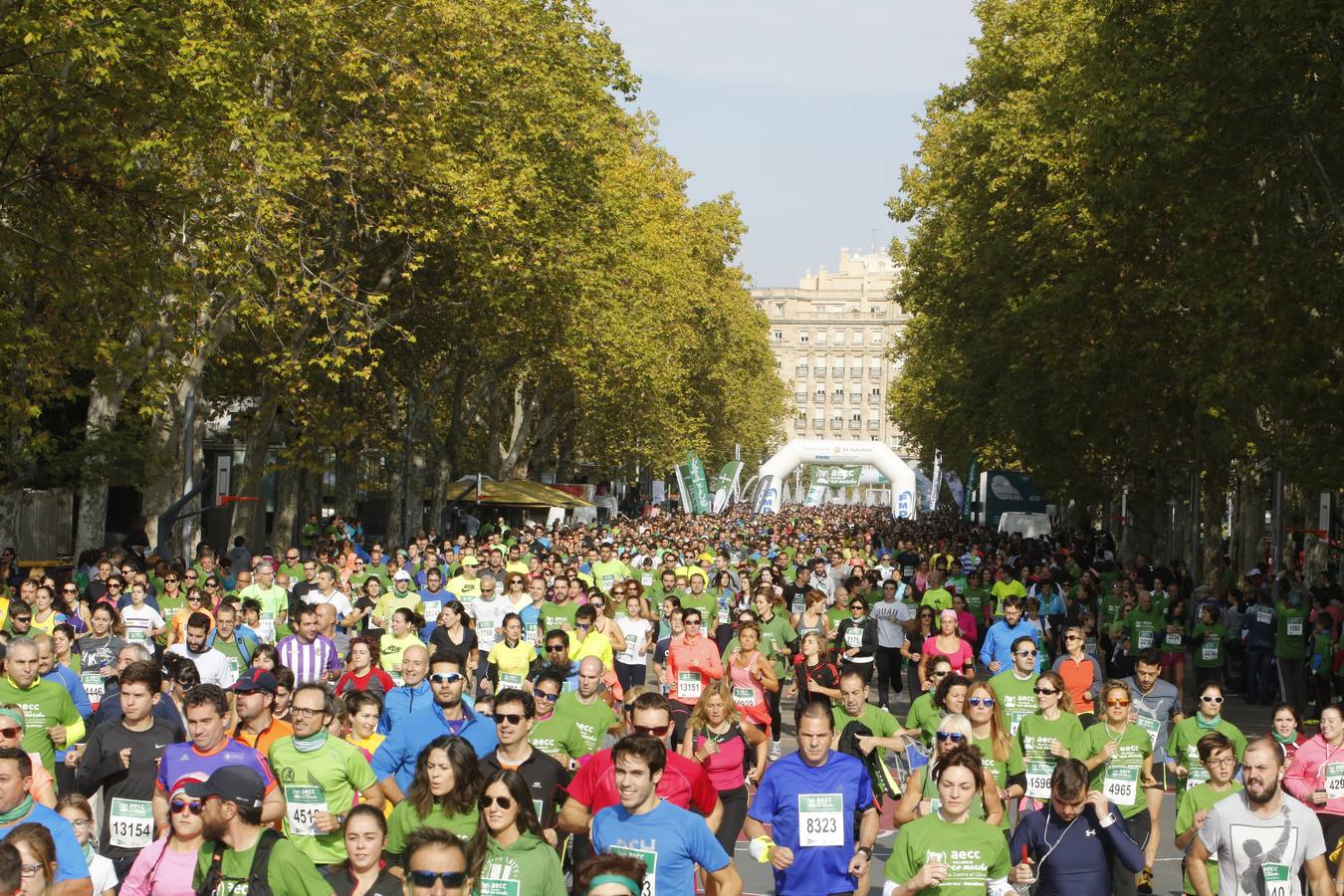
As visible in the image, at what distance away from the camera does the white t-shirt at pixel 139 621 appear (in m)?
16.7

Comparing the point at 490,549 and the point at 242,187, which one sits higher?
the point at 242,187

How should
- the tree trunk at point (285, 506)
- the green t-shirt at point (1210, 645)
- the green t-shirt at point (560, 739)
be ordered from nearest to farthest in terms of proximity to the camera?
the green t-shirt at point (560, 739)
the green t-shirt at point (1210, 645)
the tree trunk at point (285, 506)

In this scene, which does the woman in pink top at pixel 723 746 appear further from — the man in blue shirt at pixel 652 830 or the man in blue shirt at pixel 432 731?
the man in blue shirt at pixel 652 830

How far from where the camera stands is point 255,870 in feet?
23.3

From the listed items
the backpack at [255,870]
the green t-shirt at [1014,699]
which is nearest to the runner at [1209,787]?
the green t-shirt at [1014,699]

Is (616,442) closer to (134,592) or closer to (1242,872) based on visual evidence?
(134,592)

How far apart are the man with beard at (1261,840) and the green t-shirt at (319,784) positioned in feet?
11.7

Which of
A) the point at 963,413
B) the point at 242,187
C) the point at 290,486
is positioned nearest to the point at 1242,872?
the point at 242,187

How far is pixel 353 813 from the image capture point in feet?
23.5

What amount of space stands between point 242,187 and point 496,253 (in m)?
9.81

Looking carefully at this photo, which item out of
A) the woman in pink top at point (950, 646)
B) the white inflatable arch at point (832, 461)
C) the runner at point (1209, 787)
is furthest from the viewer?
the white inflatable arch at point (832, 461)

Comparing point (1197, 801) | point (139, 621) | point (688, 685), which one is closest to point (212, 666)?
point (688, 685)

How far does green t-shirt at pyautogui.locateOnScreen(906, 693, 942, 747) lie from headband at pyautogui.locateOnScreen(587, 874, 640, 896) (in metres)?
5.74

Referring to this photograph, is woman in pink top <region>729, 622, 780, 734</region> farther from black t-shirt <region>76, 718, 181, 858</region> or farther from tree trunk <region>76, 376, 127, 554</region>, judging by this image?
tree trunk <region>76, 376, 127, 554</region>
